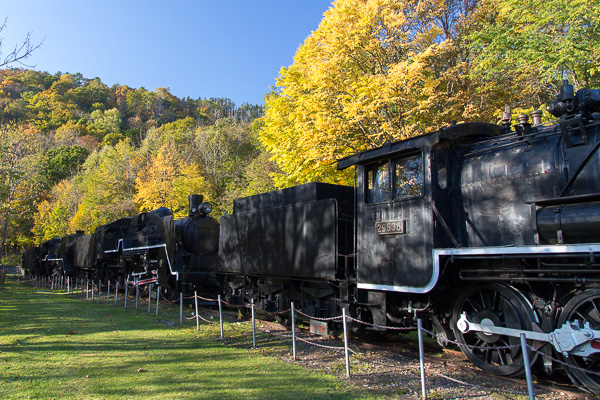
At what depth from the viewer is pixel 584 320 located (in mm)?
4871

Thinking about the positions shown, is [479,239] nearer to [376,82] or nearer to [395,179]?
[395,179]

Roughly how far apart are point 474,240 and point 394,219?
1311mm

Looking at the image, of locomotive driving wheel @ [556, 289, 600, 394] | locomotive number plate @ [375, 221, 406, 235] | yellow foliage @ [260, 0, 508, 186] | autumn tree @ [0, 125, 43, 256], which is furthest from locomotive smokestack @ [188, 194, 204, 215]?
locomotive driving wheel @ [556, 289, 600, 394]

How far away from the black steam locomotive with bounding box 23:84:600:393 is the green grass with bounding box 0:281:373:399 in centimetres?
185

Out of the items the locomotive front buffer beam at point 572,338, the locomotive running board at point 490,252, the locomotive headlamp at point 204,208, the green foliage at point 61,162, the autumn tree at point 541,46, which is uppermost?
the green foliage at point 61,162

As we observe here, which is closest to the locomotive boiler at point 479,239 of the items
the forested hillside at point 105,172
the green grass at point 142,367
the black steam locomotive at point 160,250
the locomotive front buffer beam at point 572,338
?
the locomotive front buffer beam at point 572,338

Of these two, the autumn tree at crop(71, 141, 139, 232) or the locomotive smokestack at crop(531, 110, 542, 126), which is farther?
the autumn tree at crop(71, 141, 139, 232)

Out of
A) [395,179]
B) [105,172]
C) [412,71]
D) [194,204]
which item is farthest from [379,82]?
[105,172]

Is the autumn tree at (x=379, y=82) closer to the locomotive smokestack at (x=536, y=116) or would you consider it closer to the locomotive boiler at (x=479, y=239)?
the locomotive boiler at (x=479, y=239)

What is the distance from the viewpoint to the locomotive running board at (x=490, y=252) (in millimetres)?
4547

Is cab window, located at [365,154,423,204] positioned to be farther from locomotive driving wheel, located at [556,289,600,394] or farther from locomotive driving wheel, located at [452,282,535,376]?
locomotive driving wheel, located at [556,289,600,394]

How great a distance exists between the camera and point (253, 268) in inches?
426

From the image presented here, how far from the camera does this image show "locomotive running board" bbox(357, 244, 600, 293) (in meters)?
4.55

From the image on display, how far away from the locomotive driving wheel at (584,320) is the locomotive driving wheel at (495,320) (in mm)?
434
